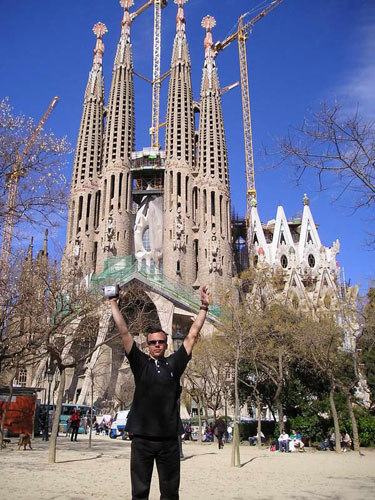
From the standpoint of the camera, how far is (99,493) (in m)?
7.80

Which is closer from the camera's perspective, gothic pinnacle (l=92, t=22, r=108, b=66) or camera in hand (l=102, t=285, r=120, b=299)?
camera in hand (l=102, t=285, r=120, b=299)

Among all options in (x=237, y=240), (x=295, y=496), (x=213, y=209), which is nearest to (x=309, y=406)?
(x=295, y=496)

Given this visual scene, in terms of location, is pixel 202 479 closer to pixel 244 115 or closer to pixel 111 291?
pixel 111 291

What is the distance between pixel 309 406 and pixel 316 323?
4.28 m

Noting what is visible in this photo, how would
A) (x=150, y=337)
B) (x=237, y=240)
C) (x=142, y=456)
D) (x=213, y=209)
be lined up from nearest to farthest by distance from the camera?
(x=142, y=456) → (x=150, y=337) → (x=213, y=209) → (x=237, y=240)

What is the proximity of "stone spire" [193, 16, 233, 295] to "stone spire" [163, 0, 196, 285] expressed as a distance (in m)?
1.13

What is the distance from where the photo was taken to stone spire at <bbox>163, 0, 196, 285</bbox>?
161 ft

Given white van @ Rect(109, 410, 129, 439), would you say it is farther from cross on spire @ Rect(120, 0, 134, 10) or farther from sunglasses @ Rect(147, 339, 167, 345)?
cross on spire @ Rect(120, 0, 134, 10)

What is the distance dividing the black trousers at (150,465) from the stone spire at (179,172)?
1741 inches

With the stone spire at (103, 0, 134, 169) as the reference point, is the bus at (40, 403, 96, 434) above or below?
below

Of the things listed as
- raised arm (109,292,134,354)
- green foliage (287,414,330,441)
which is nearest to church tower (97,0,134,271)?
green foliage (287,414,330,441)

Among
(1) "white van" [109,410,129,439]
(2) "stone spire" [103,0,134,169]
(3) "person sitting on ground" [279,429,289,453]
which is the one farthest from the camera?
(2) "stone spire" [103,0,134,169]

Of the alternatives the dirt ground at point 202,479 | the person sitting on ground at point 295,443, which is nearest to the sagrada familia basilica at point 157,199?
the person sitting on ground at point 295,443

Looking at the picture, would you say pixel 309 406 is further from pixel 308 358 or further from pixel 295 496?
pixel 295 496
